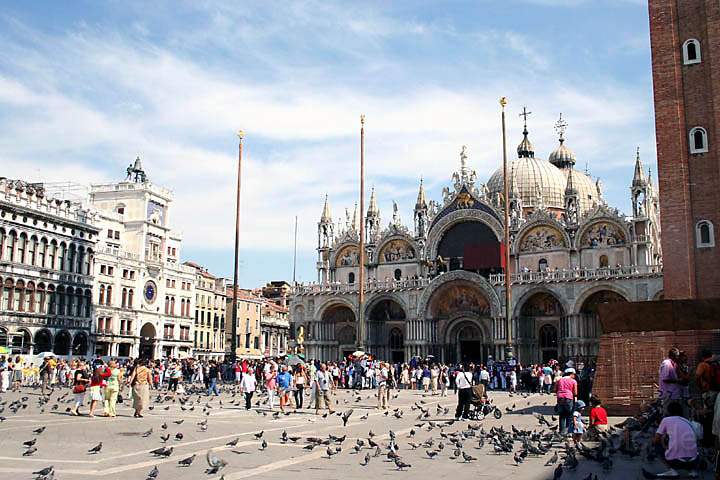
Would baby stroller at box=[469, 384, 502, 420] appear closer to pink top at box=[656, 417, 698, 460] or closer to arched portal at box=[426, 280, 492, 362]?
pink top at box=[656, 417, 698, 460]

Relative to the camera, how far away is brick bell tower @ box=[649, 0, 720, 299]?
29.7 meters

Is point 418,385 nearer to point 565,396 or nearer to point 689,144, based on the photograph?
point 689,144

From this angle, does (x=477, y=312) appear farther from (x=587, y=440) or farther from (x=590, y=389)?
(x=587, y=440)

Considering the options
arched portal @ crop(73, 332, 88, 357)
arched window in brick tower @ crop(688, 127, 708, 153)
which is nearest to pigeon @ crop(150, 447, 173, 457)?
arched window in brick tower @ crop(688, 127, 708, 153)

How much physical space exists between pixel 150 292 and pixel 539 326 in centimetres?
3328

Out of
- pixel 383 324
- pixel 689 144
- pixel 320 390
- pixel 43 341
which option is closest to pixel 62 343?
pixel 43 341

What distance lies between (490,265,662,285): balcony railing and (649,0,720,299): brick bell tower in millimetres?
16718

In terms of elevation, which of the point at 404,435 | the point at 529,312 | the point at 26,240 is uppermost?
the point at 26,240

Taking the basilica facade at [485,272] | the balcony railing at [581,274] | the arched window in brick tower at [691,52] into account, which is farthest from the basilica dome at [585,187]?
the arched window in brick tower at [691,52]

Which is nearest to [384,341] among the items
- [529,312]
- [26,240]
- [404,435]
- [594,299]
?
[529,312]

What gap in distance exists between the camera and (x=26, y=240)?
49438 millimetres

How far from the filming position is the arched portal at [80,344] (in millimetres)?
54375

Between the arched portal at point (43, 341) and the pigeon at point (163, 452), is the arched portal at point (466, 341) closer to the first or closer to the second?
the arched portal at point (43, 341)

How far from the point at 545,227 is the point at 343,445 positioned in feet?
132
